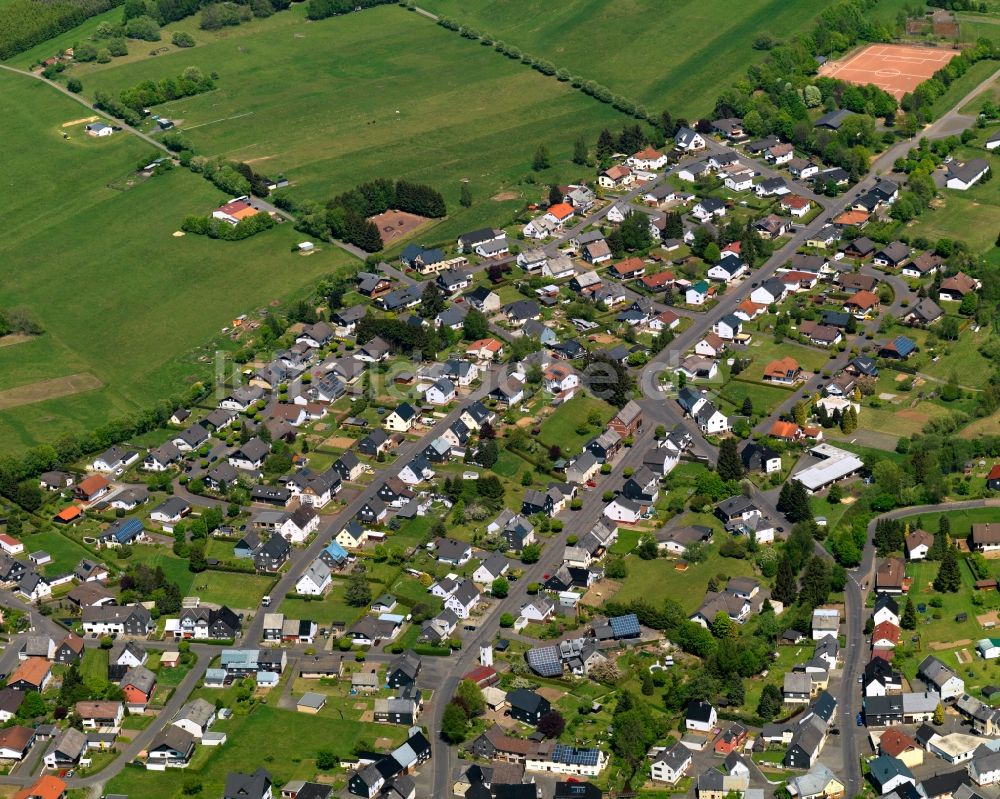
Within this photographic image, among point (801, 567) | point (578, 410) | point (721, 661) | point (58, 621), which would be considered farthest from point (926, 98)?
point (58, 621)

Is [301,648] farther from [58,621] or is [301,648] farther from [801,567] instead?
[801,567]

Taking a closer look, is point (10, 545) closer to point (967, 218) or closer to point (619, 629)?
point (619, 629)

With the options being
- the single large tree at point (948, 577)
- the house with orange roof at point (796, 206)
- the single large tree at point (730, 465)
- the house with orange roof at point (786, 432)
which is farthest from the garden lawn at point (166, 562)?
the house with orange roof at point (796, 206)

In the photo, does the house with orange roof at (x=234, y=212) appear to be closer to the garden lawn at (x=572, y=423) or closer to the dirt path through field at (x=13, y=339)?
the dirt path through field at (x=13, y=339)

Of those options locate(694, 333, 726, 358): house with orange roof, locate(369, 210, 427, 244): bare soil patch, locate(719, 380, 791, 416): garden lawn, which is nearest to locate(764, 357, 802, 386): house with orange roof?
locate(719, 380, 791, 416): garden lawn

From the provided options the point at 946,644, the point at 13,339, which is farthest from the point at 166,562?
the point at 946,644
